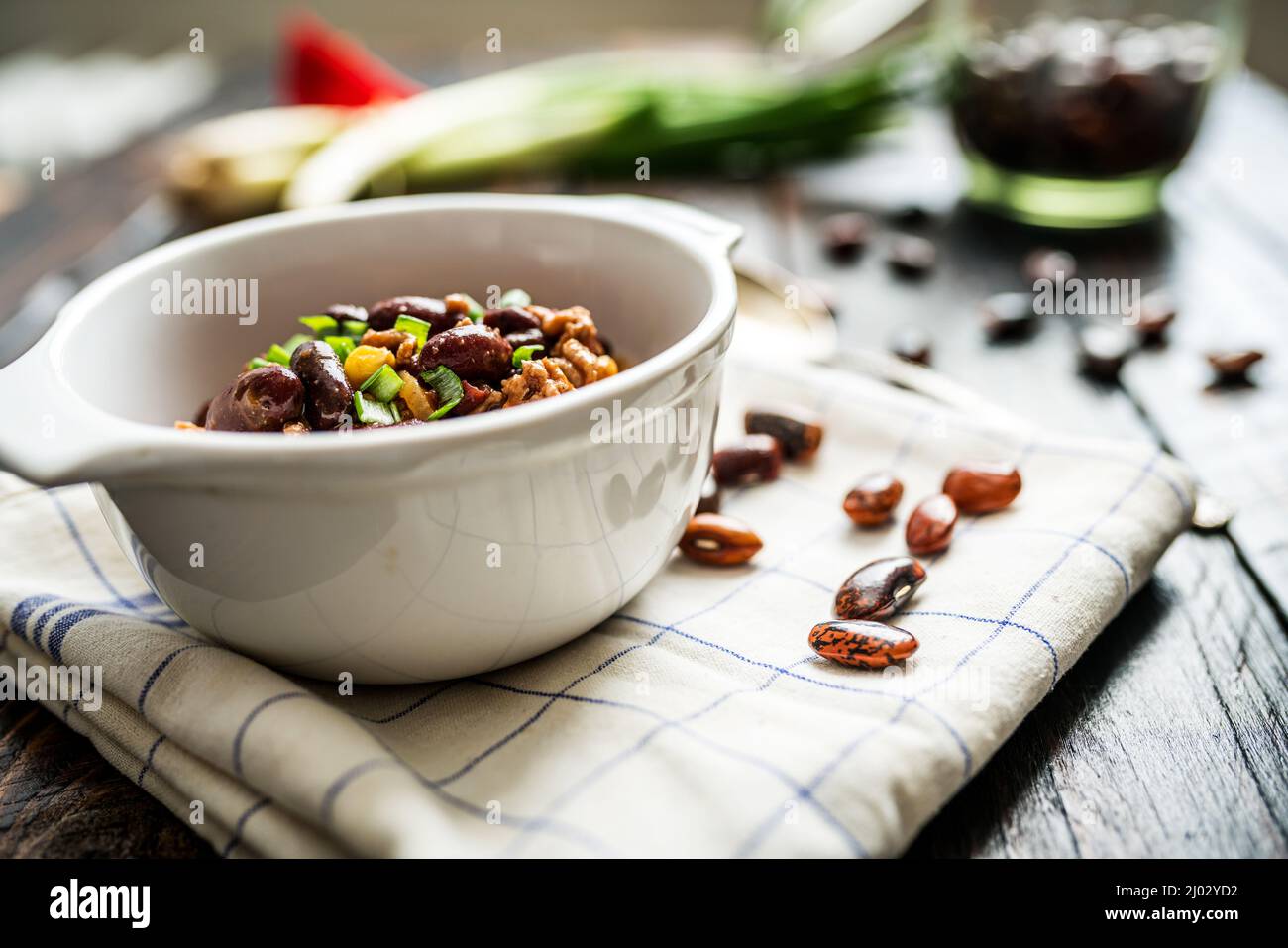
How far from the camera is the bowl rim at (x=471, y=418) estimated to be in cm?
74

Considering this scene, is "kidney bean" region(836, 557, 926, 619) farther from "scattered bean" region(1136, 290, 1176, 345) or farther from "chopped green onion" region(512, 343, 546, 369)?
"scattered bean" region(1136, 290, 1176, 345)

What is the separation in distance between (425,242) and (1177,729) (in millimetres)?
885

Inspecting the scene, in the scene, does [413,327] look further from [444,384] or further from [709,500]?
[709,500]

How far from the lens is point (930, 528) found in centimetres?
108

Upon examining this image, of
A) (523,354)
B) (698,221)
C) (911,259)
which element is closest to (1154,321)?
(911,259)

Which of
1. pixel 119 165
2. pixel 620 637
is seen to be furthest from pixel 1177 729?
pixel 119 165

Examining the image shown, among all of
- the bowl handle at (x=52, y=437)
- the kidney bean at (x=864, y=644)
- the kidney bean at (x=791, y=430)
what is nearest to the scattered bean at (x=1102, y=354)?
the kidney bean at (x=791, y=430)

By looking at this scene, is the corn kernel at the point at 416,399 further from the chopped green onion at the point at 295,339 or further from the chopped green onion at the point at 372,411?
the chopped green onion at the point at 295,339

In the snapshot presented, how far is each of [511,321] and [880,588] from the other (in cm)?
43

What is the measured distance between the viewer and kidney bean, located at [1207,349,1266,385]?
1.49 m

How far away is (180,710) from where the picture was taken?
0.86m

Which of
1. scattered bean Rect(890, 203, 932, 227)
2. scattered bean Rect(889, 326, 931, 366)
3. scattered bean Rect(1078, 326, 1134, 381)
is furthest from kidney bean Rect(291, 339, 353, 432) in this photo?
scattered bean Rect(890, 203, 932, 227)

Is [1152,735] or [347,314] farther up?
[347,314]
